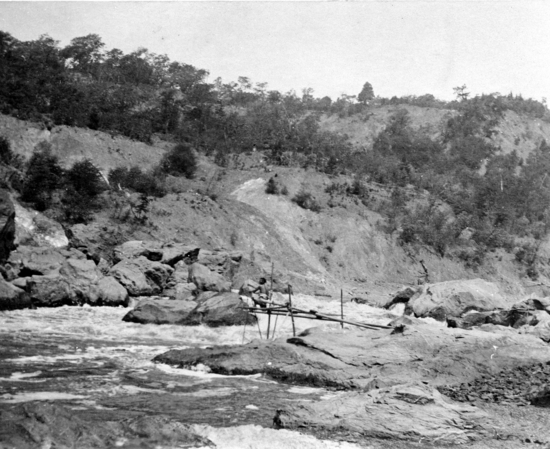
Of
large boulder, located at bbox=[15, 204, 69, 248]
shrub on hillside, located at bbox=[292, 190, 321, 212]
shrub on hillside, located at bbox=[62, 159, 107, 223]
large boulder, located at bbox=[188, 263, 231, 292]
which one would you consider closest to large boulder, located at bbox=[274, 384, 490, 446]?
large boulder, located at bbox=[188, 263, 231, 292]

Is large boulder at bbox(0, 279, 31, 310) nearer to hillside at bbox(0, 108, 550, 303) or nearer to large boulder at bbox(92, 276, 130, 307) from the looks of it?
large boulder at bbox(92, 276, 130, 307)

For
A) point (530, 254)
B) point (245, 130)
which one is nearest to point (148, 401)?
point (530, 254)

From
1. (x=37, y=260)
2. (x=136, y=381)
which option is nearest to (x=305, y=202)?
(x=37, y=260)

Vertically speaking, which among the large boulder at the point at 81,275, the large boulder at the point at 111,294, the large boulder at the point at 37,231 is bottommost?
the large boulder at the point at 111,294

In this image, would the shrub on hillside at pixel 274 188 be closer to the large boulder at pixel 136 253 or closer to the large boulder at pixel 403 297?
the large boulder at pixel 136 253

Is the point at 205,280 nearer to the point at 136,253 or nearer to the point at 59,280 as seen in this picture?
the point at 136,253

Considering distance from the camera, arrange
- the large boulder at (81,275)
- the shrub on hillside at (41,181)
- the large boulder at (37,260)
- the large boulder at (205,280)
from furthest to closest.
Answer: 1. the shrub on hillside at (41,181)
2. the large boulder at (205,280)
3. the large boulder at (37,260)
4. the large boulder at (81,275)

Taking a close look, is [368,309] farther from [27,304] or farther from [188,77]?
[188,77]

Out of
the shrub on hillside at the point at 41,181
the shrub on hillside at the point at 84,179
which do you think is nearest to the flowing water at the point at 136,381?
the shrub on hillside at the point at 41,181
